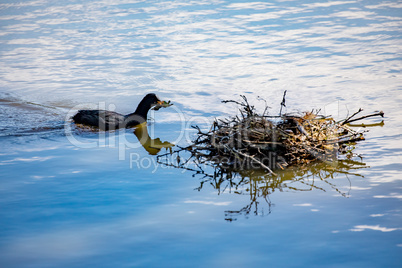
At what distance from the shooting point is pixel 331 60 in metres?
14.7

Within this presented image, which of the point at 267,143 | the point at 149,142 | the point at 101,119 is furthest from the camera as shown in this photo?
the point at 101,119

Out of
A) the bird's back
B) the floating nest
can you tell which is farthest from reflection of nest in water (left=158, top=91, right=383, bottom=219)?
the bird's back

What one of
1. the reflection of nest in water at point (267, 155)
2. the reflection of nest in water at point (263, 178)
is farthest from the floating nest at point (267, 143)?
the reflection of nest in water at point (263, 178)

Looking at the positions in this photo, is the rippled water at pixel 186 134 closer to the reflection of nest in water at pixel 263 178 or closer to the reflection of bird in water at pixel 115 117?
the reflection of nest in water at pixel 263 178

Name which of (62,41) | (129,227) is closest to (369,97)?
(129,227)

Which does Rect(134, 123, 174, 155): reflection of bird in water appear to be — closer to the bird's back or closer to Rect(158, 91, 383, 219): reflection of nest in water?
the bird's back

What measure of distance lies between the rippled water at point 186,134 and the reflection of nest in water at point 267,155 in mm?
81

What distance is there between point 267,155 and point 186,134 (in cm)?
245

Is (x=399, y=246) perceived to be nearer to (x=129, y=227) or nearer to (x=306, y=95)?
(x=129, y=227)

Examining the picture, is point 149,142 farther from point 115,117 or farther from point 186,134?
point 115,117

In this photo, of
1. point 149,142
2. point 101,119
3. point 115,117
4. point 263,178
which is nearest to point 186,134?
point 149,142

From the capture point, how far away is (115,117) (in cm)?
1120

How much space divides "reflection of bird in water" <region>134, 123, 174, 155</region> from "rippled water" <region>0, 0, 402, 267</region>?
0.29 feet

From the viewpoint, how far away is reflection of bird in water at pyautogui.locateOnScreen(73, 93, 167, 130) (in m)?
11.1
